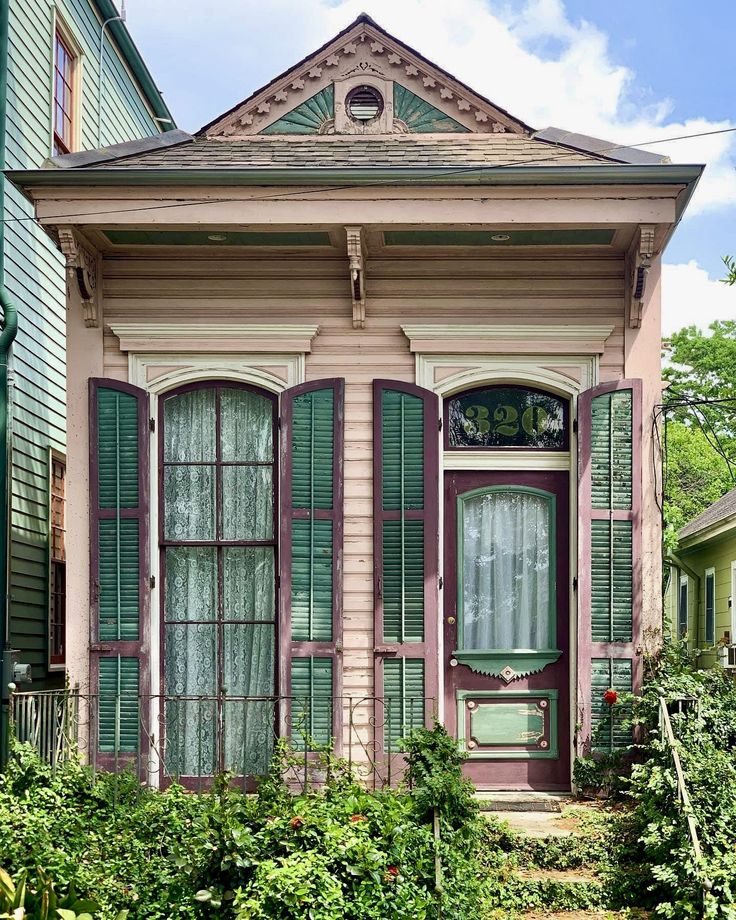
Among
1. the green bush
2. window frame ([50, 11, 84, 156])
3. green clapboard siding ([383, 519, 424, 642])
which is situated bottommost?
the green bush

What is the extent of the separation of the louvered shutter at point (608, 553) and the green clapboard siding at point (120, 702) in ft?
10.5

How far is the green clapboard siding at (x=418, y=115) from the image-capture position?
923cm

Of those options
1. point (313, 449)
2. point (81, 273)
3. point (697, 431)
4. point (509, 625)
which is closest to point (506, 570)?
point (509, 625)

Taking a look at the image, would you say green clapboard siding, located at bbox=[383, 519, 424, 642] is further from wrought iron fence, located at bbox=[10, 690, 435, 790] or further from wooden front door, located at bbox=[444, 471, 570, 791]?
wrought iron fence, located at bbox=[10, 690, 435, 790]

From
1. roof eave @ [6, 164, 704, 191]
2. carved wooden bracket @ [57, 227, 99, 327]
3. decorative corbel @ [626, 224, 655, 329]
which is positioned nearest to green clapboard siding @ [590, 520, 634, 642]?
decorative corbel @ [626, 224, 655, 329]

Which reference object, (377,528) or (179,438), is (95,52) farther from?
(377,528)

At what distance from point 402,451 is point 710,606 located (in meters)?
10.6

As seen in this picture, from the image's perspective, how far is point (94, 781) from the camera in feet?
24.8

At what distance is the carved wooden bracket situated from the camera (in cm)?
829

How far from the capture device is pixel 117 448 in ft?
28.0

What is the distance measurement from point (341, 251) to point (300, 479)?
174cm

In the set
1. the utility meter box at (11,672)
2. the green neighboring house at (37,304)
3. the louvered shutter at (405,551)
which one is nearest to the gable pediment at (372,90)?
the green neighboring house at (37,304)

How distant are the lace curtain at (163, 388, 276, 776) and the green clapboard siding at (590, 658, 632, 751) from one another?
7.63 feet

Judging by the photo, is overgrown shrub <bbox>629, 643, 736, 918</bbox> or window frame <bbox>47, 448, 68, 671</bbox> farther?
window frame <bbox>47, 448, 68, 671</bbox>
